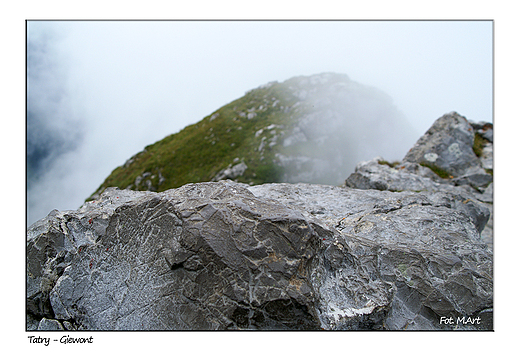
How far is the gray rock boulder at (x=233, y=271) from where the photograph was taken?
7.48 m

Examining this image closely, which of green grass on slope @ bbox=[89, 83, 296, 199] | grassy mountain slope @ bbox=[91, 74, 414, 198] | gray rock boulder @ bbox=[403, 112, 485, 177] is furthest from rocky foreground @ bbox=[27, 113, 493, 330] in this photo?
green grass on slope @ bbox=[89, 83, 296, 199]

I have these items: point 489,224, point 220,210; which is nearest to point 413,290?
point 220,210

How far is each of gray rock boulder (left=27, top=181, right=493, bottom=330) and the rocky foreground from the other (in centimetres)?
3

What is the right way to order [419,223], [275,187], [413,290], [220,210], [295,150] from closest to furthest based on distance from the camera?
[220,210], [413,290], [419,223], [275,187], [295,150]

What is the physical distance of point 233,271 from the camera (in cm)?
750

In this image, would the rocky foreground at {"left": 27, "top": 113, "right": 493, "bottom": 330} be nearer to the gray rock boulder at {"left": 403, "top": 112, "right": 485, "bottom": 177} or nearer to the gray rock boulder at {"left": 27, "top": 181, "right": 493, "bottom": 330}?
the gray rock boulder at {"left": 27, "top": 181, "right": 493, "bottom": 330}

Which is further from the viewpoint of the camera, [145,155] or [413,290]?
[145,155]

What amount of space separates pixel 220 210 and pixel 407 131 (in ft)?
195

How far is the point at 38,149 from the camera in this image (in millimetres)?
14711

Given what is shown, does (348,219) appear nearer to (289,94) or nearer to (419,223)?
(419,223)

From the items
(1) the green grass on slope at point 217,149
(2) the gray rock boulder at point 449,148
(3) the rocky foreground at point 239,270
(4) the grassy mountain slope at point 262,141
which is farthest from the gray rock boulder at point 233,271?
(1) the green grass on slope at point 217,149

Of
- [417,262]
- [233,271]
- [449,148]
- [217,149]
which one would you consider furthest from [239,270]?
[217,149]

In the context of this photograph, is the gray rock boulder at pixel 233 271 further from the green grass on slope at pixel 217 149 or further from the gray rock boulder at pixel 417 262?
the green grass on slope at pixel 217 149

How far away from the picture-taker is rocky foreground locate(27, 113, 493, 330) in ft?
24.6
